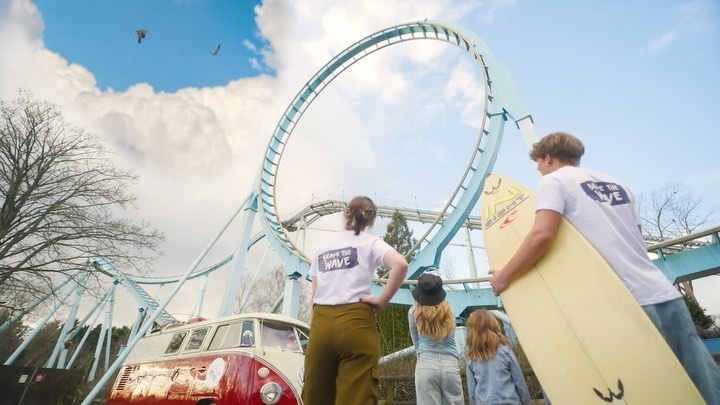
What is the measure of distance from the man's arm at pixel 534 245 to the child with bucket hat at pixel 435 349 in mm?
1308

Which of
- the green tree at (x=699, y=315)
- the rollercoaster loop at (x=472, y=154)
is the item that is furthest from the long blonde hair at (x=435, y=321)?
the green tree at (x=699, y=315)

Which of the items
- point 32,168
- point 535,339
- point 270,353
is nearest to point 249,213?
point 32,168

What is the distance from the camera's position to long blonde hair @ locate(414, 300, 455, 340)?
3.27m

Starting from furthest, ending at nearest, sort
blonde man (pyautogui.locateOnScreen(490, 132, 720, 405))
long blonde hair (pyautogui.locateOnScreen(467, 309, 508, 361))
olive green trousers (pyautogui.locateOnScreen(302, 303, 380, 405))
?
1. long blonde hair (pyautogui.locateOnScreen(467, 309, 508, 361))
2. olive green trousers (pyautogui.locateOnScreen(302, 303, 380, 405))
3. blonde man (pyautogui.locateOnScreen(490, 132, 720, 405))

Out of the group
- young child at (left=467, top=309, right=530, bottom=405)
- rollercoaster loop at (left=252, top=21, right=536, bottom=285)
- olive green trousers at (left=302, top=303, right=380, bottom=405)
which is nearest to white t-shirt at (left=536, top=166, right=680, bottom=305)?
olive green trousers at (left=302, top=303, right=380, bottom=405)

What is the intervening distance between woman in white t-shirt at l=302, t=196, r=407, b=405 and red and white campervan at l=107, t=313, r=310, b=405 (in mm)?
2397

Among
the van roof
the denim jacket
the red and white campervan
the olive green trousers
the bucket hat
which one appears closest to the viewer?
the olive green trousers

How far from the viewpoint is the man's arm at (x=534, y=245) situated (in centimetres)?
175

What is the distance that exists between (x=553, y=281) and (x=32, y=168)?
14048 millimetres

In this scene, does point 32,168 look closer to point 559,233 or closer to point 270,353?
point 270,353

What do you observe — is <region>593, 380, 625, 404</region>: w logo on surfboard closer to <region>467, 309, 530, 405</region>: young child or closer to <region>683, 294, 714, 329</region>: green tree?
<region>467, 309, 530, 405</region>: young child

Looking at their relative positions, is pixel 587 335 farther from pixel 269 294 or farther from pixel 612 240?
pixel 269 294

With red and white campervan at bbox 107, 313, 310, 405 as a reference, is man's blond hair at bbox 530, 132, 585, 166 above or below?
above

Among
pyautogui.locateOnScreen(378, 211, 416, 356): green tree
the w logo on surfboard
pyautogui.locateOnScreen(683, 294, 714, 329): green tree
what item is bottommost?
the w logo on surfboard
